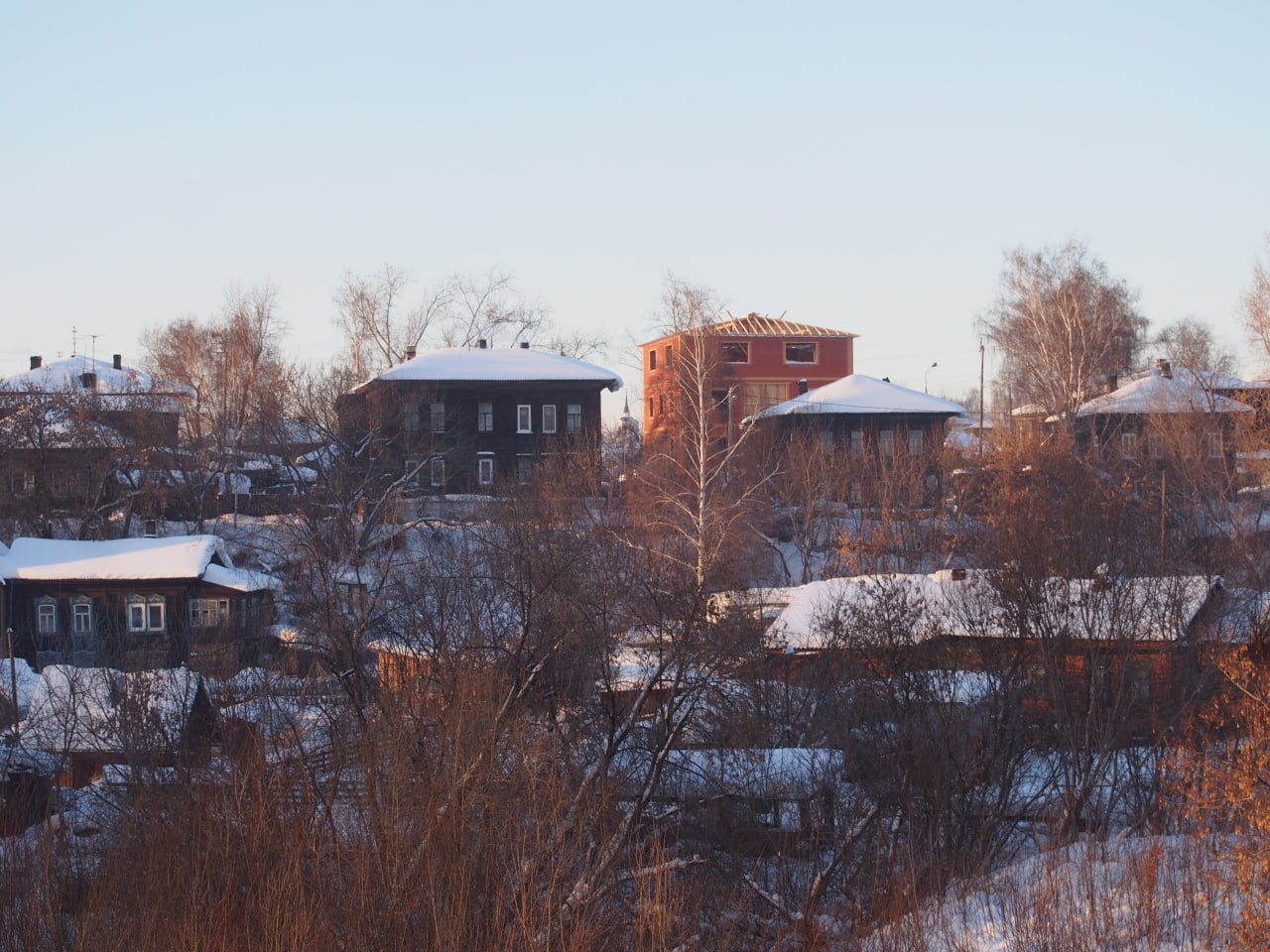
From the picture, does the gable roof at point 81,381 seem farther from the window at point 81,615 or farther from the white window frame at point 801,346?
the white window frame at point 801,346

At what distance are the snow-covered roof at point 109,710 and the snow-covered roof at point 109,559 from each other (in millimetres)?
12872

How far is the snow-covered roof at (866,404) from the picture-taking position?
4838cm

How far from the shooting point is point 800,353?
63.7m

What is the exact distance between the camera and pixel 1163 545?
2444 cm

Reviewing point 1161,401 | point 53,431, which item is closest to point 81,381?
point 53,431

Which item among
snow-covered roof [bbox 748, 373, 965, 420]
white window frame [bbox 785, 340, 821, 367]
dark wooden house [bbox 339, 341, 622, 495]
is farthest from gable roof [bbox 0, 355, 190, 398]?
white window frame [bbox 785, 340, 821, 367]

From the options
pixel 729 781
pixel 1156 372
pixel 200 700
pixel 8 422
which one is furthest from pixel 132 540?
pixel 1156 372

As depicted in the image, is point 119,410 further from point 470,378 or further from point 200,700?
point 200,700

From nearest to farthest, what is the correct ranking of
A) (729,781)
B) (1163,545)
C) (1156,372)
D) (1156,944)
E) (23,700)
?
(1156,944), (729,781), (1163,545), (23,700), (1156,372)

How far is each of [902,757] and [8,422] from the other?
111ft

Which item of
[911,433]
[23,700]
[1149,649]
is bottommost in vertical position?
[23,700]

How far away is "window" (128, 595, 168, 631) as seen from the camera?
1382 inches

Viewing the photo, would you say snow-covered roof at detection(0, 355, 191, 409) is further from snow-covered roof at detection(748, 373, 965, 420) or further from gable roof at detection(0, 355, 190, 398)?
snow-covered roof at detection(748, 373, 965, 420)

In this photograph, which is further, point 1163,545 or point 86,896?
point 1163,545
